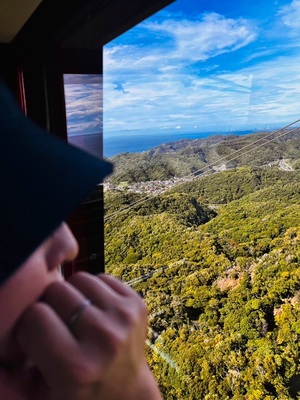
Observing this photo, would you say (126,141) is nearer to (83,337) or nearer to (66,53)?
(66,53)

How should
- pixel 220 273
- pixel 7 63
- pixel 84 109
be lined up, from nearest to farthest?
pixel 220 273, pixel 84 109, pixel 7 63

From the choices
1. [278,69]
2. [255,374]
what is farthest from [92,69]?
[255,374]

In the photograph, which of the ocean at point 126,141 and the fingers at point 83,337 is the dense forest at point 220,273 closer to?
the ocean at point 126,141

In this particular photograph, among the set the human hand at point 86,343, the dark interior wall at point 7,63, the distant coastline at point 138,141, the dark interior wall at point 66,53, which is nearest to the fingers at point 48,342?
the human hand at point 86,343

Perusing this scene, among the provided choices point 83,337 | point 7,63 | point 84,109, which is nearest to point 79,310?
point 83,337

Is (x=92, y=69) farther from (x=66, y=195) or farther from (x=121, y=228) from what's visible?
(x=66, y=195)

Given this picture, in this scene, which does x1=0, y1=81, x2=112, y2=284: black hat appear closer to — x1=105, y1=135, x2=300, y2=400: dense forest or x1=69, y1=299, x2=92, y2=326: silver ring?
x1=69, y1=299, x2=92, y2=326: silver ring

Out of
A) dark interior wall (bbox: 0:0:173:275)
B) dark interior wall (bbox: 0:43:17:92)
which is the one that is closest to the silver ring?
dark interior wall (bbox: 0:0:173:275)

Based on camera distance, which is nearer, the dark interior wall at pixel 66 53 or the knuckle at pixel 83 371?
the knuckle at pixel 83 371
